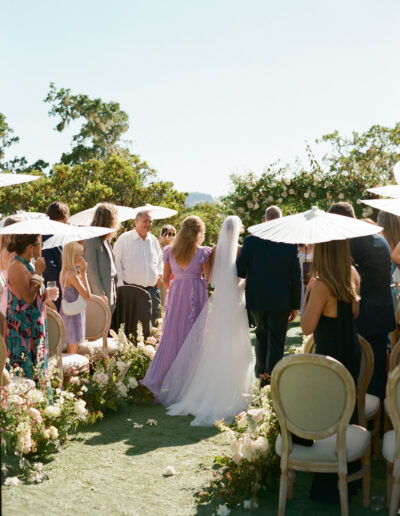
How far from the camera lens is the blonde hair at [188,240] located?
646 cm

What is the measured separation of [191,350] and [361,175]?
7580 mm

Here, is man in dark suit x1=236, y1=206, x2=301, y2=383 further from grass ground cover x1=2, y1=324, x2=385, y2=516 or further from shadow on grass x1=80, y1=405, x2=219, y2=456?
grass ground cover x1=2, y1=324, x2=385, y2=516

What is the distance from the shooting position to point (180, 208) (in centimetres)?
2277

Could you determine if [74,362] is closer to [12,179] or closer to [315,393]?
[12,179]

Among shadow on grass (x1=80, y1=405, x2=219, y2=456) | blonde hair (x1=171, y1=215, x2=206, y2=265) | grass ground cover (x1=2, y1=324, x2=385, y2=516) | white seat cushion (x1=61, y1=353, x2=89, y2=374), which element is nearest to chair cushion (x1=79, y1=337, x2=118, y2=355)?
white seat cushion (x1=61, y1=353, x2=89, y2=374)

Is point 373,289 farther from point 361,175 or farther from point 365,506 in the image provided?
point 361,175

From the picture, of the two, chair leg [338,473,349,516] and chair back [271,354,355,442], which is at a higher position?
chair back [271,354,355,442]

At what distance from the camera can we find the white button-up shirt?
27.3ft

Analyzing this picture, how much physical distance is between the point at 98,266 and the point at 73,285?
98 cm

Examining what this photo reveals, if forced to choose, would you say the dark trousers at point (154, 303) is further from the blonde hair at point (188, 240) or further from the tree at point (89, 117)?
the tree at point (89, 117)

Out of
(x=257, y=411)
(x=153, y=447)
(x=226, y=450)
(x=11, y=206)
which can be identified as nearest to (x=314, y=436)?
(x=257, y=411)

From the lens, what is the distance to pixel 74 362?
19.5 ft

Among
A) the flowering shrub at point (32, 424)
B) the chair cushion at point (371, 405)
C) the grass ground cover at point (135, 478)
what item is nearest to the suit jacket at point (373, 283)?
the chair cushion at point (371, 405)

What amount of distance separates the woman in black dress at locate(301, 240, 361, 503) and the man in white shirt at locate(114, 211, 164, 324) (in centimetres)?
461
